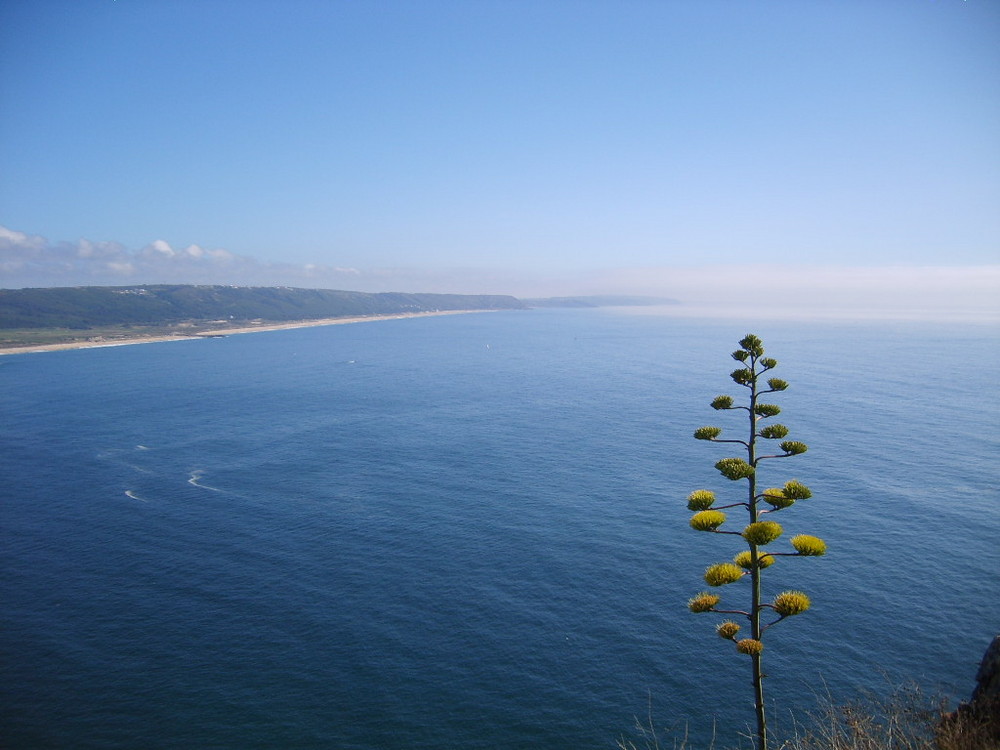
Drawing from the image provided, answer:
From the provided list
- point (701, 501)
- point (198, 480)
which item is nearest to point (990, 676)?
point (701, 501)

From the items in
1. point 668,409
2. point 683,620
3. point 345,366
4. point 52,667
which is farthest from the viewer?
point 345,366

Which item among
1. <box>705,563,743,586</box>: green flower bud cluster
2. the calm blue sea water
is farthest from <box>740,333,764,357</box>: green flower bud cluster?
the calm blue sea water

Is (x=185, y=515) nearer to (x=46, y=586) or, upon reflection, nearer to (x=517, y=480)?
(x=46, y=586)

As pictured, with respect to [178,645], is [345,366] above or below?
above

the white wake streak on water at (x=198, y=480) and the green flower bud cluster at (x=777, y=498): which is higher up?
the green flower bud cluster at (x=777, y=498)

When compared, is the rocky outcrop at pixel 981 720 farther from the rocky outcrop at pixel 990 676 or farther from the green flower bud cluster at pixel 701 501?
A: the green flower bud cluster at pixel 701 501

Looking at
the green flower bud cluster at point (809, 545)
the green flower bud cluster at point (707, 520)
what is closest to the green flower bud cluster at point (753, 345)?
the green flower bud cluster at point (707, 520)

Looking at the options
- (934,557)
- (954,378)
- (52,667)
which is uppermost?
(954,378)

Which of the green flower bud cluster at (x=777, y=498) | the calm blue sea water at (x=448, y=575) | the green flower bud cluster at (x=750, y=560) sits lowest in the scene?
the calm blue sea water at (x=448, y=575)

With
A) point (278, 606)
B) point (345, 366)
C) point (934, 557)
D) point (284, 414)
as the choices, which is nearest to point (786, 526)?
point (934, 557)
